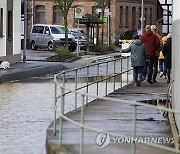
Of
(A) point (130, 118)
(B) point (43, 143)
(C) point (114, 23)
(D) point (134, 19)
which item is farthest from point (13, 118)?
(D) point (134, 19)

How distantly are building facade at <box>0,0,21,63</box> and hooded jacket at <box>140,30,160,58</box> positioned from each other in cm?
1228

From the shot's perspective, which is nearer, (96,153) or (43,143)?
(96,153)

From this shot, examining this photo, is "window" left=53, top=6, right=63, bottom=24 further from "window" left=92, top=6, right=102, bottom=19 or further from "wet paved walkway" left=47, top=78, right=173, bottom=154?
"wet paved walkway" left=47, top=78, right=173, bottom=154

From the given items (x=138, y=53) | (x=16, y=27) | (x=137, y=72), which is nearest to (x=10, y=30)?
(x=16, y=27)

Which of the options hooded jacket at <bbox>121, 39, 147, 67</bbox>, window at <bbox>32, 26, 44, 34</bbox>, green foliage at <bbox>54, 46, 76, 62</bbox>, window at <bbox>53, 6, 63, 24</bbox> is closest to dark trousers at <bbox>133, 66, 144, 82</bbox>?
hooded jacket at <bbox>121, 39, 147, 67</bbox>

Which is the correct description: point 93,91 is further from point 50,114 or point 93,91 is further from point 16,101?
point 50,114

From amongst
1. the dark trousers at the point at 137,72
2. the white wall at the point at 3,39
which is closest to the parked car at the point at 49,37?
the white wall at the point at 3,39

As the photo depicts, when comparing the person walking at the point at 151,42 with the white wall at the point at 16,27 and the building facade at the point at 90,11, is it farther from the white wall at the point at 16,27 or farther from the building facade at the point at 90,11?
the building facade at the point at 90,11

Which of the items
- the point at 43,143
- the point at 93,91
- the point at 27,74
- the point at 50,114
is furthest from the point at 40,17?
the point at 43,143

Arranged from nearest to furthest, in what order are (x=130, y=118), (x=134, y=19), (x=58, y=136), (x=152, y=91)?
(x=58, y=136) → (x=130, y=118) → (x=152, y=91) → (x=134, y=19)

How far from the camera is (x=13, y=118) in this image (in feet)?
55.4

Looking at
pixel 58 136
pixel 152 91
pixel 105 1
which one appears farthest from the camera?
pixel 105 1

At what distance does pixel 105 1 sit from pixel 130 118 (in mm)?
49744

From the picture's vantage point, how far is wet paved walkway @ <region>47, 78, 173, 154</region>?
11.3m
